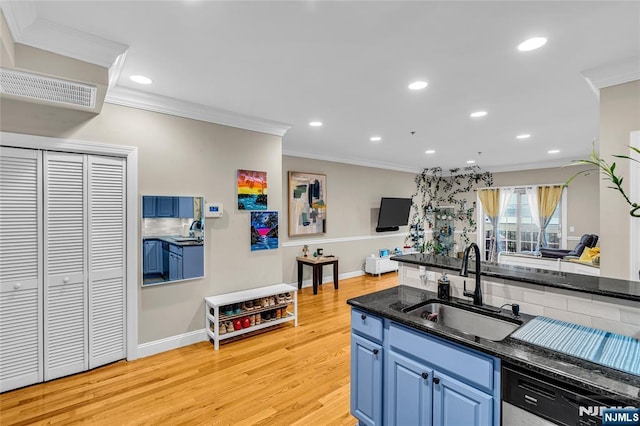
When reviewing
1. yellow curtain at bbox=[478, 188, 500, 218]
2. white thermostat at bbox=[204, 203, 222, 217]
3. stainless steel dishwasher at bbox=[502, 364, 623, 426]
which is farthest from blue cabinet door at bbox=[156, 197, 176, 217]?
yellow curtain at bbox=[478, 188, 500, 218]

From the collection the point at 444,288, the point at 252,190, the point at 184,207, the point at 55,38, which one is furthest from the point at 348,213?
Answer: the point at 55,38

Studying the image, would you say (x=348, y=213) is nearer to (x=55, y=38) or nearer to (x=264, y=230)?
(x=264, y=230)

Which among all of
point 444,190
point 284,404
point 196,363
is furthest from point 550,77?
point 444,190

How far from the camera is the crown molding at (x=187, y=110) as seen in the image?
2949 millimetres

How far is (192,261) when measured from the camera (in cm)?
340

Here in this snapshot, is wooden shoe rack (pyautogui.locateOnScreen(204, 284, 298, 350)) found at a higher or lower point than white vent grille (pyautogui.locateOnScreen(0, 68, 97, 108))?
lower

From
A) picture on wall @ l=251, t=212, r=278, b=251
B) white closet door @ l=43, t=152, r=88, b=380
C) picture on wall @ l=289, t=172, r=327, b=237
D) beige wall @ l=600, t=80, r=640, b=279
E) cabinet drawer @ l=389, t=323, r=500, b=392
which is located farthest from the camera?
picture on wall @ l=289, t=172, r=327, b=237

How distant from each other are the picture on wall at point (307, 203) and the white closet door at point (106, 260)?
123 inches

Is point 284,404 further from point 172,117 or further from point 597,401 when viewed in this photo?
point 172,117

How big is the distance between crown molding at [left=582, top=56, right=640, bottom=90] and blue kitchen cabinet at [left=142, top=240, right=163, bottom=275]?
425 centimetres

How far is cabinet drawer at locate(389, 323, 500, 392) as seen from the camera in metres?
1.42

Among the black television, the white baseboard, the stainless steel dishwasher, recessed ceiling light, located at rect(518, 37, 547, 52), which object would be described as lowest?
the white baseboard

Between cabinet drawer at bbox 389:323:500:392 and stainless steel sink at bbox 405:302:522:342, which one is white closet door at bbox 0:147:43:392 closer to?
cabinet drawer at bbox 389:323:500:392

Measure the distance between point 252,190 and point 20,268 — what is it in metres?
2.27
